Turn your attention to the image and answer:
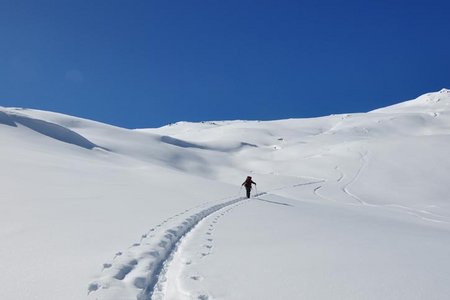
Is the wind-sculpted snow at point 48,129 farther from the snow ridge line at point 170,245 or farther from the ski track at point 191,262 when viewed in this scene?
the ski track at point 191,262

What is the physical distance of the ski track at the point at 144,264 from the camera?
582cm

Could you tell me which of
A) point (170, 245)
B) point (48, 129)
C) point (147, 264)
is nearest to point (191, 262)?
point (147, 264)

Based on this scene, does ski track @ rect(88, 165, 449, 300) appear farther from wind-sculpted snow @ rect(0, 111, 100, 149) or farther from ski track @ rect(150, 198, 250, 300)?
wind-sculpted snow @ rect(0, 111, 100, 149)

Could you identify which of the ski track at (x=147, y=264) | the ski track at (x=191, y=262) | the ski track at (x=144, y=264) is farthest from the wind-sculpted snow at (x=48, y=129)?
the ski track at (x=144, y=264)

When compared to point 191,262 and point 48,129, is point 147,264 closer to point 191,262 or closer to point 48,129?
point 191,262

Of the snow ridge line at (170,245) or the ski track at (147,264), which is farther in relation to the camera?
the snow ridge line at (170,245)

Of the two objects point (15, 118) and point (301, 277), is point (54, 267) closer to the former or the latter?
point (301, 277)

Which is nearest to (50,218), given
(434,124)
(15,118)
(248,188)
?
(248,188)

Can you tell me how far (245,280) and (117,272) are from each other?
6.67ft

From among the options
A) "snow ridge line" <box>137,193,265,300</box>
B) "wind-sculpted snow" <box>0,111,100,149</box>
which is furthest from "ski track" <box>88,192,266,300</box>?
"wind-sculpted snow" <box>0,111,100,149</box>

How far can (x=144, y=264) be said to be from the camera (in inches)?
276

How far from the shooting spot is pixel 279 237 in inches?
410

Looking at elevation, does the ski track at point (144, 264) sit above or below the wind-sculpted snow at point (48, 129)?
below

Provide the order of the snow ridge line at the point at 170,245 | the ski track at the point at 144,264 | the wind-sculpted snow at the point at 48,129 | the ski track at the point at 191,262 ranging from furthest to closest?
the wind-sculpted snow at the point at 48,129 → the snow ridge line at the point at 170,245 → the ski track at the point at 144,264 → the ski track at the point at 191,262
